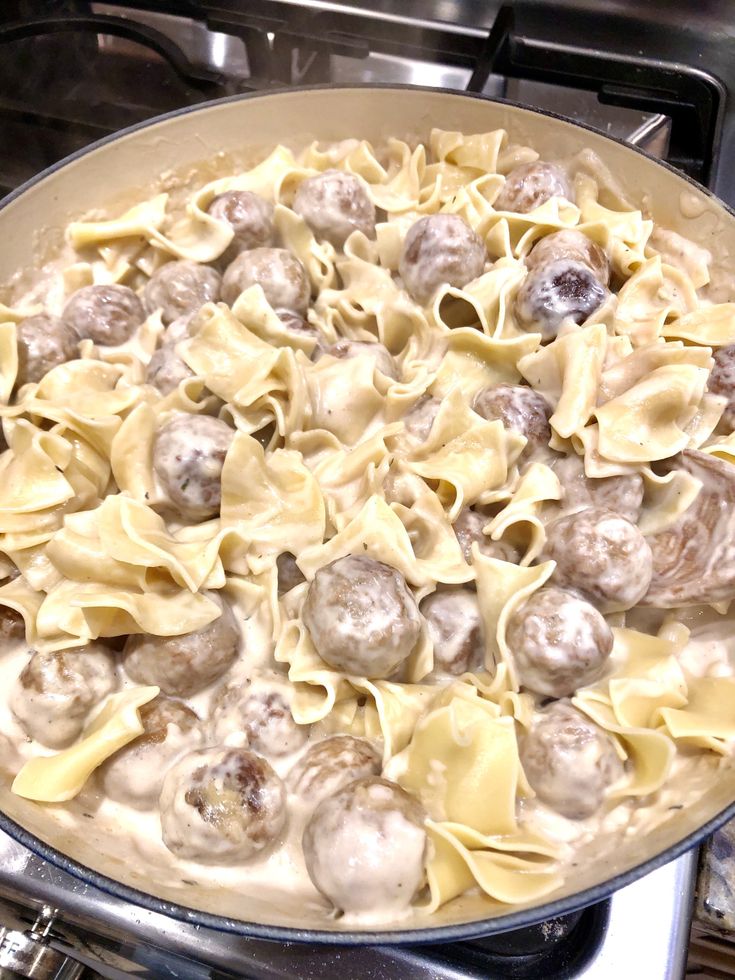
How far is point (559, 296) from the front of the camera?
2641 millimetres

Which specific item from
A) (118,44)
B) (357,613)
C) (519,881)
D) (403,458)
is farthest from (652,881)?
(118,44)

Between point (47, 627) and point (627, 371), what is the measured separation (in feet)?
6.23

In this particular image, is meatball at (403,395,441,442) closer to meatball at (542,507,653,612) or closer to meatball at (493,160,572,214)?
meatball at (542,507,653,612)

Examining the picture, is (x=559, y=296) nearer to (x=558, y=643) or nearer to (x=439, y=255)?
(x=439, y=255)

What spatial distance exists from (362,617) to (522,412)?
36.3 inches

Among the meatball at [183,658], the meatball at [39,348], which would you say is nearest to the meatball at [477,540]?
the meatball at [183,658]

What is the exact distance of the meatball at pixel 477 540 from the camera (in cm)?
Answer: 232

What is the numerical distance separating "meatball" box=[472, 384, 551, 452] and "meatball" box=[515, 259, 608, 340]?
0.94 ft

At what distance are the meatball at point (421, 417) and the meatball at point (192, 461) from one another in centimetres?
57

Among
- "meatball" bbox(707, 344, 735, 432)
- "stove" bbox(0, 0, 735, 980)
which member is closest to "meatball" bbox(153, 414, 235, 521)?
"meatball" bbox(707, 344, 735, 432)

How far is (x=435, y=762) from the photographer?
1.91 meters

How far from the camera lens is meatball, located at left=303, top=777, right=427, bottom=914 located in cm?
170

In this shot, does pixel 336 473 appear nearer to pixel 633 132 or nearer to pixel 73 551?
pixel 73 551

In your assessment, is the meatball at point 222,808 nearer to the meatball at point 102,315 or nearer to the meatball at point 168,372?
the meatball at point 168,372
